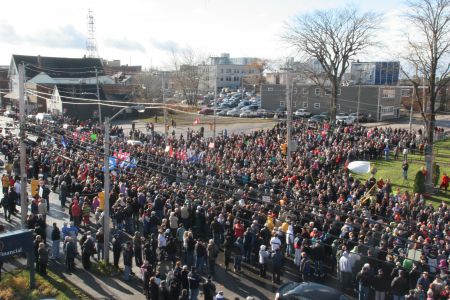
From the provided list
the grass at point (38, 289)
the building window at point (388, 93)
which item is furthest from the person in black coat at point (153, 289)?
the building window at point (388, 93)

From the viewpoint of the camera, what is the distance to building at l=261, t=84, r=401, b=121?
5803 centimetres

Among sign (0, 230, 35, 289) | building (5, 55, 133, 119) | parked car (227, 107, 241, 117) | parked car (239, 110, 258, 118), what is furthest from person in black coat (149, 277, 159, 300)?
parked car (227, 107, 241, 117)

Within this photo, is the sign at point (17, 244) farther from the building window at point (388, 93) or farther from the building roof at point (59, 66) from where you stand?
the building roof at point (59, 66)

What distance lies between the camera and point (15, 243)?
14.2 metres

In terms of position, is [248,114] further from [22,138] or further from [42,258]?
[42,258]

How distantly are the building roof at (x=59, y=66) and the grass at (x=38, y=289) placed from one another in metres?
60.5

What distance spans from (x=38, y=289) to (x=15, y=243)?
1.54 meters

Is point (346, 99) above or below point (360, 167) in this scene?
above

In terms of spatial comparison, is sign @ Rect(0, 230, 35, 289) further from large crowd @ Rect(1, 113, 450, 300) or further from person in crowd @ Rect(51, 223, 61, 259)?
person in crowd @ Rect(51, 223, 61, 259)

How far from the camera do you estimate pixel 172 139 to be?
116 feet

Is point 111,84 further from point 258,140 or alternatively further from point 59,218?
point 59,218

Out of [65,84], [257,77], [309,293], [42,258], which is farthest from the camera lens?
[257,77]

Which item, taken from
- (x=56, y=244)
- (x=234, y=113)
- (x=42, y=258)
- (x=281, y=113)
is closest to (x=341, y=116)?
(x=281, y=113)

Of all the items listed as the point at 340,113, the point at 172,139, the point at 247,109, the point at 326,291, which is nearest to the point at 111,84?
the point at 247,109
